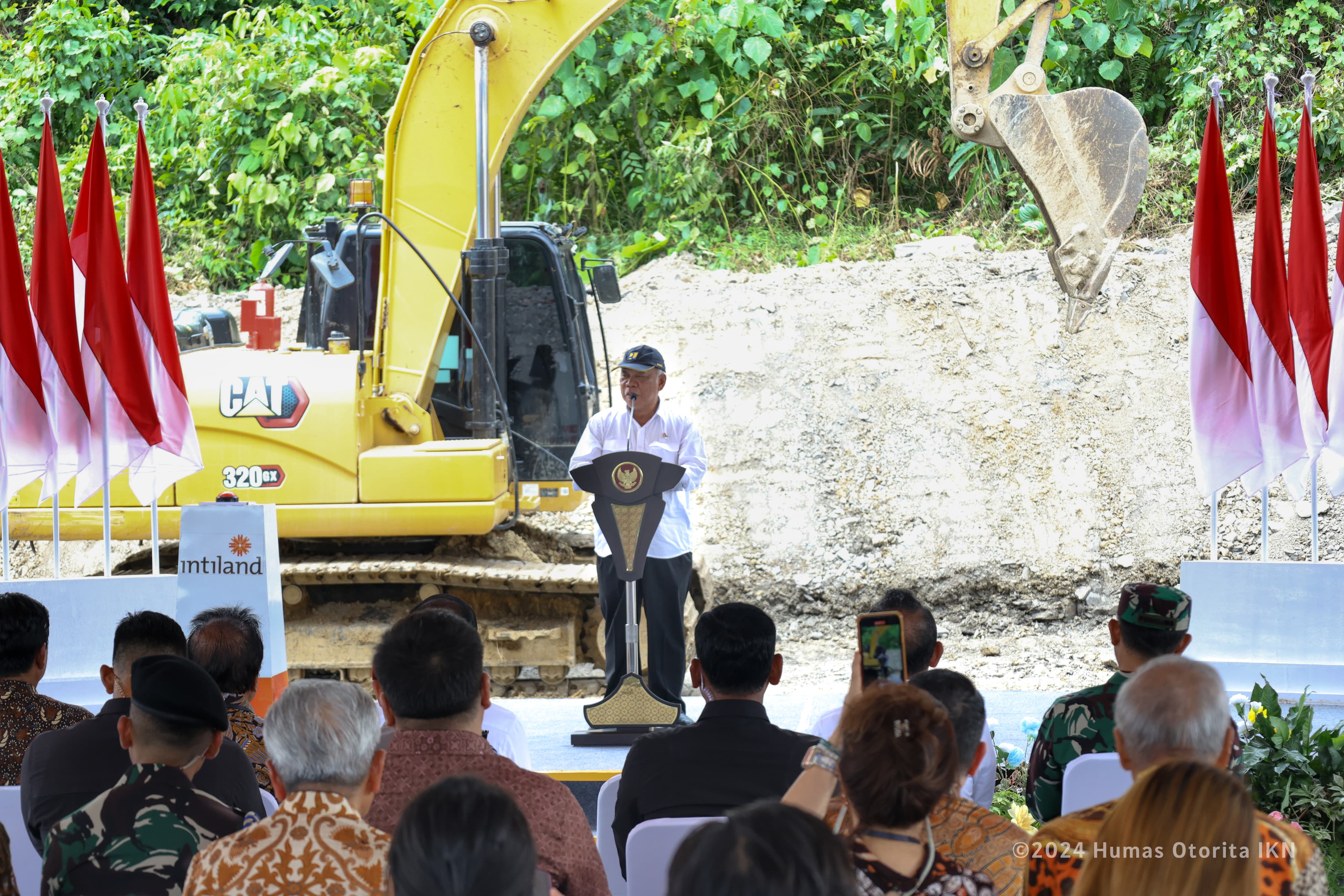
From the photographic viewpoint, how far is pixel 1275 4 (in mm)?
14664

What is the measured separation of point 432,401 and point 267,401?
0.98m

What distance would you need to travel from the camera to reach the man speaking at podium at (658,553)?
18.6ft

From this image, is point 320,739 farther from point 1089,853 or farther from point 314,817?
point 1089,853

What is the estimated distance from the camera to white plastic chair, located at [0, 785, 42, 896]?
3088mm

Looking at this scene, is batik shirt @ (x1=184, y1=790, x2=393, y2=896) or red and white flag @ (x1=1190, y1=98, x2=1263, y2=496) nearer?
batik shirt @ (x1=184, y1=790, x2=393, y2=896)

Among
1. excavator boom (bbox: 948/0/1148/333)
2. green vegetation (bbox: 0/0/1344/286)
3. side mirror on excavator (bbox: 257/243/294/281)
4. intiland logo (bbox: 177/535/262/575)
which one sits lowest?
intiland logo (bbox: 177/535/262/575)

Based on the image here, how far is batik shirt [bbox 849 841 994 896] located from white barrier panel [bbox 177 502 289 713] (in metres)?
3.95

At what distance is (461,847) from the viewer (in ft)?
6.05

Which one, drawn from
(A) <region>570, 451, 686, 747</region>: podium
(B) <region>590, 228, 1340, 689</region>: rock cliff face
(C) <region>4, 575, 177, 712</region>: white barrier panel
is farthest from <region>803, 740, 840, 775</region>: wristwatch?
(B) <region>590, 228, 1340, 689</region>: rock cliff face

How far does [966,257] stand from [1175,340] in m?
2.11

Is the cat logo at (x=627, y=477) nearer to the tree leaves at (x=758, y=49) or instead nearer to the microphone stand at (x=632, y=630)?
the microphone stand at (x=632, y=630)

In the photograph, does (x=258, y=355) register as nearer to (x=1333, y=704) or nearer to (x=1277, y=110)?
(x=1333, y=704)

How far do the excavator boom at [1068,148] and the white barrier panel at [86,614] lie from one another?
403cm

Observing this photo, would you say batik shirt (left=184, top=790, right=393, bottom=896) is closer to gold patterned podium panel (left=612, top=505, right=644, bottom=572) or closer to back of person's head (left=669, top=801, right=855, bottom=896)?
back of person's head (left=669, top=801, right=855, bottom=896)
